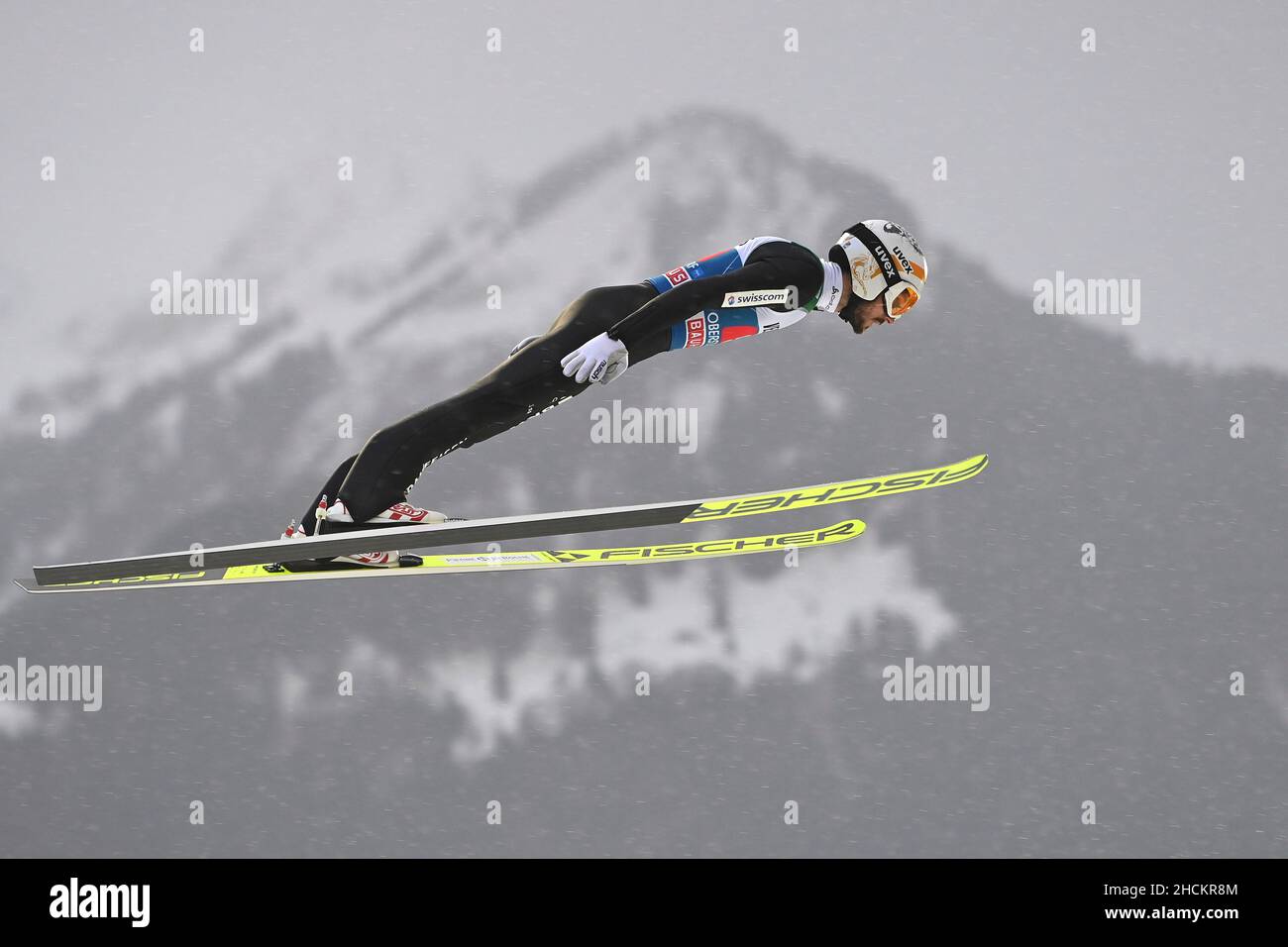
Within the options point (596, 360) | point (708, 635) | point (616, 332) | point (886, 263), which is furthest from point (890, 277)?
point (708, 635)

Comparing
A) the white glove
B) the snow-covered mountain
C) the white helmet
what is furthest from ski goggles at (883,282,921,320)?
the snow-covered mountain

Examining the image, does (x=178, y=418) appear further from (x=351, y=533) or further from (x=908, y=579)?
(x=351, y=533)

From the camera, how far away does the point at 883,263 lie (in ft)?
21.6

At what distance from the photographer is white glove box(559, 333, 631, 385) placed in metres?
5.73

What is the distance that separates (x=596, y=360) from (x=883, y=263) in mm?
1790

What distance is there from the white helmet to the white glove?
1462mm

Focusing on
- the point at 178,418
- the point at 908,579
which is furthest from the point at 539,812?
the point at 178,418

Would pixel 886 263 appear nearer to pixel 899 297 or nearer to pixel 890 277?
pixel 890 277

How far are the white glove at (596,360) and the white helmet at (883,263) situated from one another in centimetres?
146

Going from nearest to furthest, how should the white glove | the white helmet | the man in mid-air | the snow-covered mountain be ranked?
the white glove
the man in mid-air
the white helmet
the snow-covered mountain

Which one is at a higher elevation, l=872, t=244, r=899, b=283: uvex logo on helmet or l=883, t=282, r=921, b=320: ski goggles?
l=872, t=244, r=899, b=283: uvex logo on helmet

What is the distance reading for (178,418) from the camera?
46.6 meters

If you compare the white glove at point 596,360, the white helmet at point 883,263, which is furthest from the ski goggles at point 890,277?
the white glove at point 596,360

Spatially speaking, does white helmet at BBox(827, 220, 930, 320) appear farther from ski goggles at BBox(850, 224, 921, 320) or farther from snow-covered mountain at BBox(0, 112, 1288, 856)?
snow-covered mountain at BBox(0, 112, 1288, 856)
